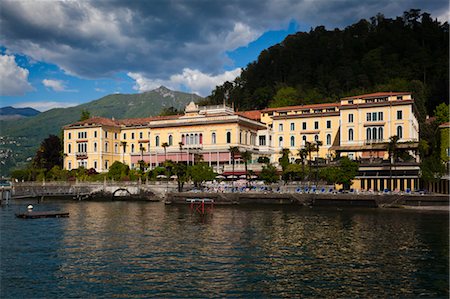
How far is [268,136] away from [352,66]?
107 ft

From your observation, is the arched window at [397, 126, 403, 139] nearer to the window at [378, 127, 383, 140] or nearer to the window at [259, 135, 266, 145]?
the window at [378, 127, 383, 140]

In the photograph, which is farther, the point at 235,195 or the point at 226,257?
the point at 235,195

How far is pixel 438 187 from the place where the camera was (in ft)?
190

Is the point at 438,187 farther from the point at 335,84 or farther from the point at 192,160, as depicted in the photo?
the point at 335,84

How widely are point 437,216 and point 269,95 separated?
2743 inches

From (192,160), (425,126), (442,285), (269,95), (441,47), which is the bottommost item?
(442,285)

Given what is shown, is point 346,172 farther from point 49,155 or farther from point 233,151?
point 49,155

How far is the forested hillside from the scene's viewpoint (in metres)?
96.4

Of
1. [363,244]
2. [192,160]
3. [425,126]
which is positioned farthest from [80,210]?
[425,126]

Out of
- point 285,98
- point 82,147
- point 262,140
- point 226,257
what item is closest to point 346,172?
point 262,140

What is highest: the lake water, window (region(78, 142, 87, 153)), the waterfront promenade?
window (region(78, 142, 87, 153))

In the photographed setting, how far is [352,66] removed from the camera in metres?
107

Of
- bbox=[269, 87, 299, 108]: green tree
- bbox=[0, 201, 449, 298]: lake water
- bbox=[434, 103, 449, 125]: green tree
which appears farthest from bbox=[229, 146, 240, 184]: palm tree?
bbox=[434, 103, 449, 125]: green tree

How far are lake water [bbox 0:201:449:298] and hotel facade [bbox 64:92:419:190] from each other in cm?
2356
